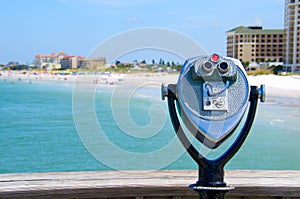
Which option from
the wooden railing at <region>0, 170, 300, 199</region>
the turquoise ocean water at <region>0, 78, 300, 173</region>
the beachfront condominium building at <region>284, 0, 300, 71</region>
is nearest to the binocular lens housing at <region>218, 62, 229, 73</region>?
the wooden railing at <region>0, 170, 300, 199</region>

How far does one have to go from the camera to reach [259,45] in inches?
2224

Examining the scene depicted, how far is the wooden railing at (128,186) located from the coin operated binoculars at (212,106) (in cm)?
26

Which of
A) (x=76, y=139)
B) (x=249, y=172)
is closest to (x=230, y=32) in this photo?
(x=76, y=139)

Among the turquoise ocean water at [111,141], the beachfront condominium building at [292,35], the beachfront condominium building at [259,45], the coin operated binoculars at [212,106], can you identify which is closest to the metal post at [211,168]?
the coin operated binoculars at [212,106]

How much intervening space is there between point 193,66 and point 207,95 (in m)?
0.12

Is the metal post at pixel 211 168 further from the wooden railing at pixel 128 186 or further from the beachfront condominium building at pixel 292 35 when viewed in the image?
the beachfront condominium building at pixel 292 35

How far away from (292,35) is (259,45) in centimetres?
730

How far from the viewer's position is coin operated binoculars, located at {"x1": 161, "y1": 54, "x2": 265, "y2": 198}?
5.84ft

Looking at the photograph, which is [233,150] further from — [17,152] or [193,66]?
[17,152]

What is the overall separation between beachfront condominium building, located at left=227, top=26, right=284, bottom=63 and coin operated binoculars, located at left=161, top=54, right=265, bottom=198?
2163 inches

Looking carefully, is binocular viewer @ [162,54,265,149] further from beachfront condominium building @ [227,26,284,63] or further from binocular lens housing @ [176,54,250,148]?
beachfront condominium building @ [227,26,284,63]

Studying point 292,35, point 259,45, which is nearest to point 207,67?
point 292,35

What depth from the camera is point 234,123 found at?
179 centimetres

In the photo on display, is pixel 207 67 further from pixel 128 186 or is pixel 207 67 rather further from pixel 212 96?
pixel 128 186
